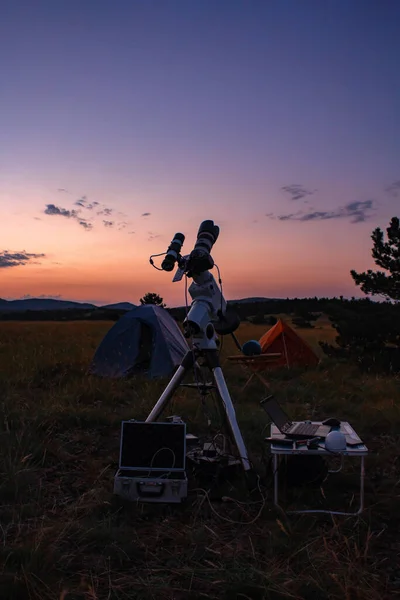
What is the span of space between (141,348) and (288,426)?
6.32m

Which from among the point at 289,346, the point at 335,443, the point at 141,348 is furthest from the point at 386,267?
the point at 335,443

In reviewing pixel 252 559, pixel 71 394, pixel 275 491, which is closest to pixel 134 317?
pixel 71 394

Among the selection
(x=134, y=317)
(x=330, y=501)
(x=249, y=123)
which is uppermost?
(x=249, y=123)

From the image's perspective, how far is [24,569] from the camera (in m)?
2.87

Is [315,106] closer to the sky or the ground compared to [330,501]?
closer to the sky

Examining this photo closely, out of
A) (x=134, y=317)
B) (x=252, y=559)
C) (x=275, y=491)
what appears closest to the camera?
(x=252, y=559)

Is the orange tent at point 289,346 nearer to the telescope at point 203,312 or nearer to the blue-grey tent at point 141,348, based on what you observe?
the blue-grey tent at point 141,348

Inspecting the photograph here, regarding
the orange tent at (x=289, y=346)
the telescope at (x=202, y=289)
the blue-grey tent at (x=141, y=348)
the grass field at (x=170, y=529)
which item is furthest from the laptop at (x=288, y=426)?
the orange tent at (x=289, y=346)

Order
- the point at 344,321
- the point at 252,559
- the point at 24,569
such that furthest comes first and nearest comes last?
1. the point at 344,321
2. the point at 252,559
3. the point at 24,569

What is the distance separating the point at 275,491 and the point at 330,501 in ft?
2.05

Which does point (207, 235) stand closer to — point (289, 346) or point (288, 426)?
point (288, 426)

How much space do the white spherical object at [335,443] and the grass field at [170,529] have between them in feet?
1.46

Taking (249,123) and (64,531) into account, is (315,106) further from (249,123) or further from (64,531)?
(64,531)

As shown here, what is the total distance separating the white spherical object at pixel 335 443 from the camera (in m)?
3.91
